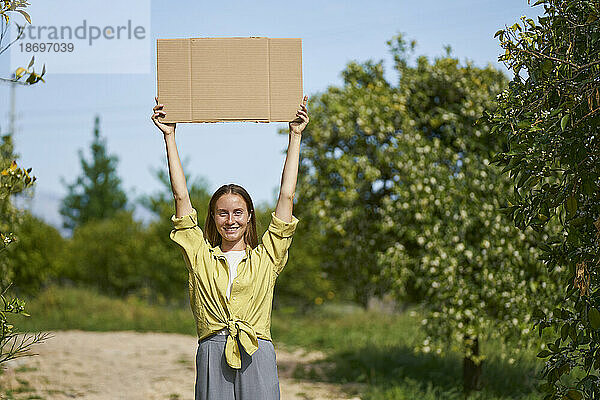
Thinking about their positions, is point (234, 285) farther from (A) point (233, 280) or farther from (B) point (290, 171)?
(B) point (290, 171)

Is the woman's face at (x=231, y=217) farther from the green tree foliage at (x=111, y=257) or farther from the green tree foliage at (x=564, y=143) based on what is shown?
the green tree foliage at (x=111, y=257)

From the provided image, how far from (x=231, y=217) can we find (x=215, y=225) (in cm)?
18

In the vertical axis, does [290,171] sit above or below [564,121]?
below

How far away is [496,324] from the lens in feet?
17.2

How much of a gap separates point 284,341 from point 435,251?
16.3 feet

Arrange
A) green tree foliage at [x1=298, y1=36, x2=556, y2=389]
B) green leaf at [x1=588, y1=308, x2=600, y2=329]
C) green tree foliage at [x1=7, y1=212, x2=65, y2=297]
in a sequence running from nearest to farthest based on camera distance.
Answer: green leaf at [x1=588, y1=308, x2=600, y2=329], green tree foliage at [x1=298, y1=36, x2=556, y2=389], green tree foliage at [x1=7, y1=212, x2=65, y2=297]

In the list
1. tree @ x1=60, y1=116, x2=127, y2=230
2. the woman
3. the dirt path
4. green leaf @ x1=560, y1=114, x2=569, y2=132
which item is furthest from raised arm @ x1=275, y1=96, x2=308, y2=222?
tree @ x1=60, y1=116, x2=127, y2=230

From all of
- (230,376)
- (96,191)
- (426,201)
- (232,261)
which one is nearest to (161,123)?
(232,261)

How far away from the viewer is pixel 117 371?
7227mm

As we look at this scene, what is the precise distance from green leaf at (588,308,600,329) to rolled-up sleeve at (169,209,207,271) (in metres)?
1.49

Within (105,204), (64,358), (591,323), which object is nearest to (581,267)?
(591,323)

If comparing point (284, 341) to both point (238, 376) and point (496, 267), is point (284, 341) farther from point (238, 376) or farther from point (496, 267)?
point (238, 376)

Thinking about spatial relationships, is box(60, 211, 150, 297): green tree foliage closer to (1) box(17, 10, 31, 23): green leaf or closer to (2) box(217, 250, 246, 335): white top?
(1) box(17, 10, 31, 23): green leaf

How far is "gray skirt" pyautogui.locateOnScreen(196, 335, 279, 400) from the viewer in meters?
2.59
